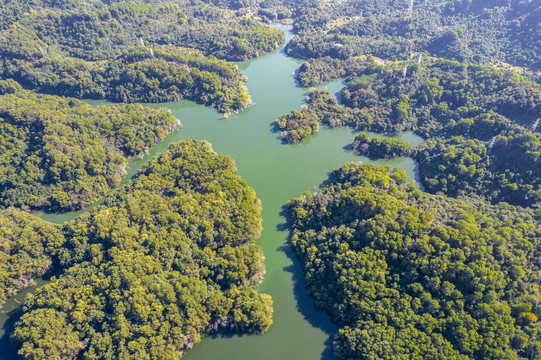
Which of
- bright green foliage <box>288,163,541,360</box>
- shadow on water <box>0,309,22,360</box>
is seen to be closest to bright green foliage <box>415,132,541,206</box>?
bright green foliage <box>288,163,541,360</box>

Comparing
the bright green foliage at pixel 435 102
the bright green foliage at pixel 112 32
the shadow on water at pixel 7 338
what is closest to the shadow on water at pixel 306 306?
the shadow on water at pixel 7 338

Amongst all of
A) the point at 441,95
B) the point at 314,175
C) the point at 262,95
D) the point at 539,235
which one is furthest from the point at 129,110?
the point at 539,235

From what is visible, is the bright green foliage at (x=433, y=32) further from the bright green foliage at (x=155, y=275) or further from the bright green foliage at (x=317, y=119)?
the bright green foliage at (x=155, y=275)

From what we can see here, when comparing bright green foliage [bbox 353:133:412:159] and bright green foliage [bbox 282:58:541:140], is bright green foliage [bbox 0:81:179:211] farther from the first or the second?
bright green foliage [bbox 353:133:412:159]

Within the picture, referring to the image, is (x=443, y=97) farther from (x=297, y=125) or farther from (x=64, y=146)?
(x=64, y=146)

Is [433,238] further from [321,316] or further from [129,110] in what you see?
[129,110]

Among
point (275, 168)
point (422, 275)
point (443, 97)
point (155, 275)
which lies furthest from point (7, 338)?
point (443, 97)
